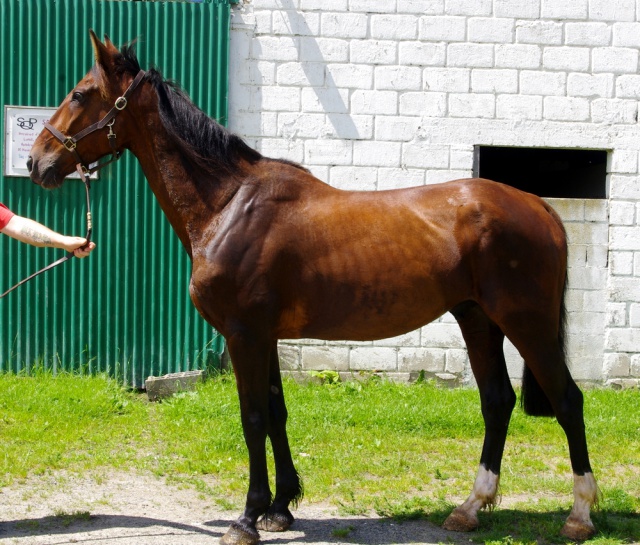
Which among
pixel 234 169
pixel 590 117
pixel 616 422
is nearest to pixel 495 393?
pixel 234 169

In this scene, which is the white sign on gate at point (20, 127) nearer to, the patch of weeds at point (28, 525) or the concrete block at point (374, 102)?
the concrete block at point (374, 102)

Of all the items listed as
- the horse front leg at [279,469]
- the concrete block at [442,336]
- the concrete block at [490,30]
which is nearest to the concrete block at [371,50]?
the concrete block at [490,30]

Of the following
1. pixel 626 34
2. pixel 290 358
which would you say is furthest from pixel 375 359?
pixel 626 34

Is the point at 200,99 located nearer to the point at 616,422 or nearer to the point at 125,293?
the point at 125,293

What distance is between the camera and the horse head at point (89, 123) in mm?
4176

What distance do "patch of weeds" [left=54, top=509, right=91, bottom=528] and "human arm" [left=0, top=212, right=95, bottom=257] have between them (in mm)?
1555

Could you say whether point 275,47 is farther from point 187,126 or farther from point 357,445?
point 357,445

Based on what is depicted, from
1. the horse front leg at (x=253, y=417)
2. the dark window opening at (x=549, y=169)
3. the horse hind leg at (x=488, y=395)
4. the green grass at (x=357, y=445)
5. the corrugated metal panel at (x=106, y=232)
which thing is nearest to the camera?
the horse front leg at (x=253, y=417)

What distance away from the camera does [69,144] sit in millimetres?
4164

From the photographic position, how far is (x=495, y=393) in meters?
4.52

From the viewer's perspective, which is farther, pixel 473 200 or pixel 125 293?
pixel 125 293

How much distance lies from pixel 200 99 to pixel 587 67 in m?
3.85

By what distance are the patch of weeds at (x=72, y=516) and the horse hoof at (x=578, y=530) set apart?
2692mm

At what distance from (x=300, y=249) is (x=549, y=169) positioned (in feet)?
19.7
